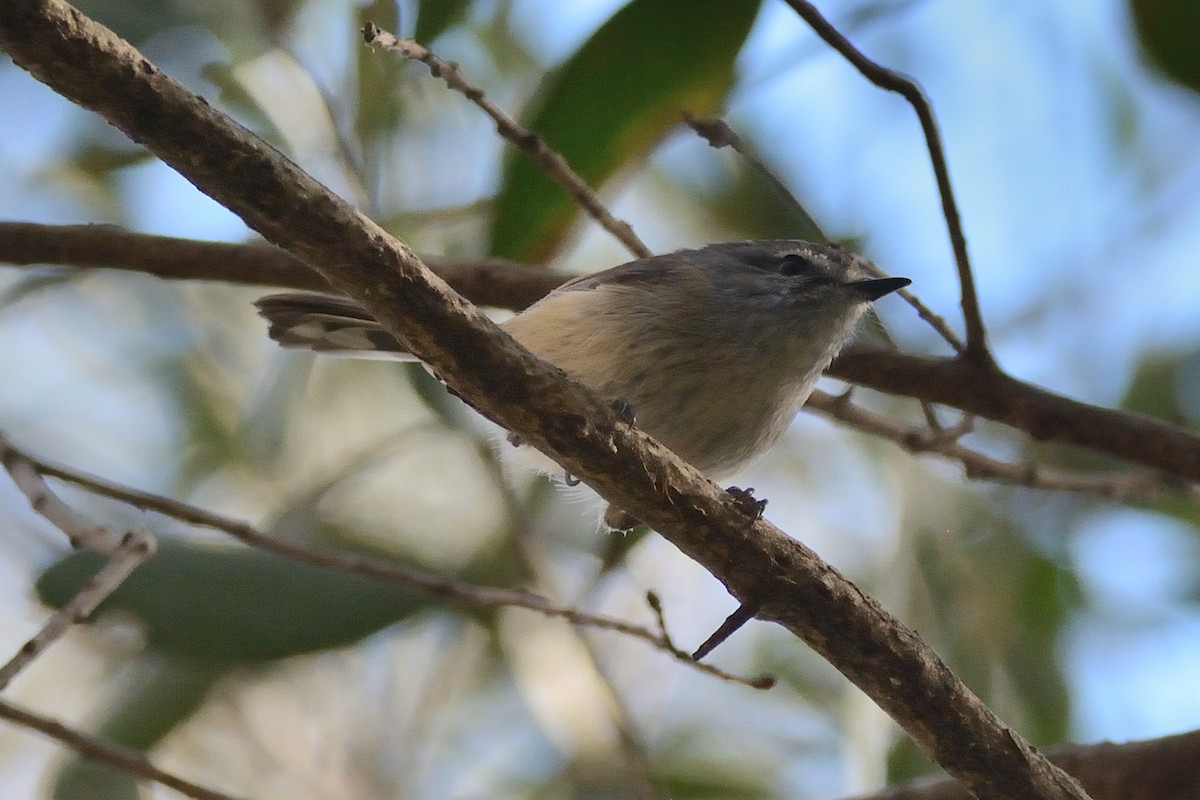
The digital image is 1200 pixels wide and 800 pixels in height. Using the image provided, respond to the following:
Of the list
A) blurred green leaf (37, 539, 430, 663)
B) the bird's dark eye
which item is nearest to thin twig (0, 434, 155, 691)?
blurred green leaf (37, 539, 430, 663)

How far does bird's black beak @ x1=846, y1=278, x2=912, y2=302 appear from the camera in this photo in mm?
3029

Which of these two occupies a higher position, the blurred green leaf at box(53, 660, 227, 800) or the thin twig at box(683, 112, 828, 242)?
the thin twig at box(683, 112, 828, 242)

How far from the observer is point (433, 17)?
10.8 feet

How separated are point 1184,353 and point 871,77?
255 centimetres

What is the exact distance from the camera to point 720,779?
13.2 feet

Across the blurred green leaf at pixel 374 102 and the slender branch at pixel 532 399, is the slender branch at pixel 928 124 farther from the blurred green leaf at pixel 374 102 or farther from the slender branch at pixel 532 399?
the blurred green leaf at pixel 374 102

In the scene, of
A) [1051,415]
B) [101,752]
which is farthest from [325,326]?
[1051,415]

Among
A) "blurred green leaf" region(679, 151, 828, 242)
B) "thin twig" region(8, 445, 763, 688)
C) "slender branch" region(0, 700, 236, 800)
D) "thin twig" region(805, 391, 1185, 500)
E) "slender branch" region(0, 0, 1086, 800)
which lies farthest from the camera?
"blurred green leaf" region(679, 151, 828, 242)

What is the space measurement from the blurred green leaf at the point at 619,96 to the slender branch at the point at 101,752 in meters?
1.70

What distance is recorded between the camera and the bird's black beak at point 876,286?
9.94 feet

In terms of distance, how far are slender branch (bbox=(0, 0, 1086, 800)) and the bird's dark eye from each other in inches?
50.1

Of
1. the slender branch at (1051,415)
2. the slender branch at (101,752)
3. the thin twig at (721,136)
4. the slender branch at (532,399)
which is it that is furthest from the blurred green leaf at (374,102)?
the slender branch at (532,399)

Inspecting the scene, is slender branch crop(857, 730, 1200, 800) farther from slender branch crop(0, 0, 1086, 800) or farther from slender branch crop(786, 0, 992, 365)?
slender branch crop(786, 0, 992, 365)

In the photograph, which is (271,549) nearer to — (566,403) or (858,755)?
(566,403)
